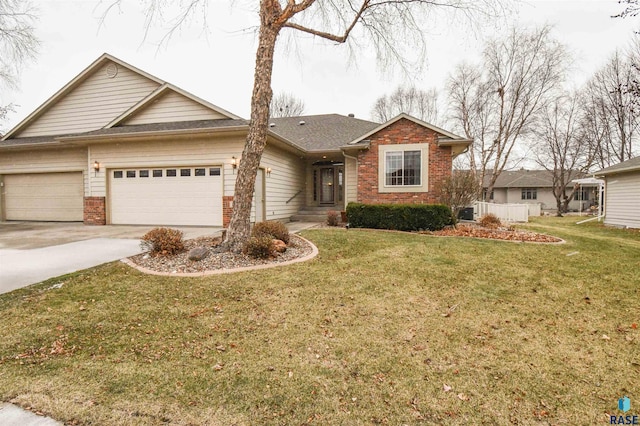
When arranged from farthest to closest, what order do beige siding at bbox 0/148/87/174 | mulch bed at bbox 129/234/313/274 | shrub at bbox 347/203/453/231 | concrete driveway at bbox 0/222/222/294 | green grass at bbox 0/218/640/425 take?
beige siding at bbox 0/148/87/174 → shrub at bbox 347/203/453/231 → mulch bed at bbox 129/234/313/274 → concrete driveway at bbox 0/222/222/294 → green grass at bbox 0/218/640/425

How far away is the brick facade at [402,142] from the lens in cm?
1214

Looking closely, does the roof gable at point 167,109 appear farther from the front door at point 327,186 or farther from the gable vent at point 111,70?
the front door at point 327,186

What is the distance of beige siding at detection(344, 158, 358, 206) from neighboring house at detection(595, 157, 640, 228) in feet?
36.2

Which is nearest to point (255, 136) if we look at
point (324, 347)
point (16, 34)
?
point (324, 347)

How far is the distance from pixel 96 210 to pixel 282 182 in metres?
7.03

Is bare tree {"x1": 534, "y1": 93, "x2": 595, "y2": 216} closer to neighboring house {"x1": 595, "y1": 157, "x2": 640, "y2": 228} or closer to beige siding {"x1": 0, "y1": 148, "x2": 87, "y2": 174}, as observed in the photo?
neighboring house {"x1": 595, "y1": 157, "x2": 640, "y2": 228}

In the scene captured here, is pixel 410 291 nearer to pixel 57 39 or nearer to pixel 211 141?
pixel 211 141

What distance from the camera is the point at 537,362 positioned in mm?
2748

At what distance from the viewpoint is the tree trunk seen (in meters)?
6.20

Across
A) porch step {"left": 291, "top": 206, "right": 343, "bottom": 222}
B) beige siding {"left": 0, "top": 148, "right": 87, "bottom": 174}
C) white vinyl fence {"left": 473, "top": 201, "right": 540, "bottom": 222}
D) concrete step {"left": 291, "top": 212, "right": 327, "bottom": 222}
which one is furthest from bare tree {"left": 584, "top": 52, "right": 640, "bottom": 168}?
beige siding {"left": 0, "top": 148, "right": 87, "bottom": 174}

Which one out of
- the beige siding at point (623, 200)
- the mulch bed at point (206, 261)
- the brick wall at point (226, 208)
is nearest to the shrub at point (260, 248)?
the mulch bed at point (206, 261)

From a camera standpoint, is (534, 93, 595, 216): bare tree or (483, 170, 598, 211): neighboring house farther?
(483, 170, 598, 211): neighboring house

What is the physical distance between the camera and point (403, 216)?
988 centimetres

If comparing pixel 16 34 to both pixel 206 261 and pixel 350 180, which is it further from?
pixel 350 180
